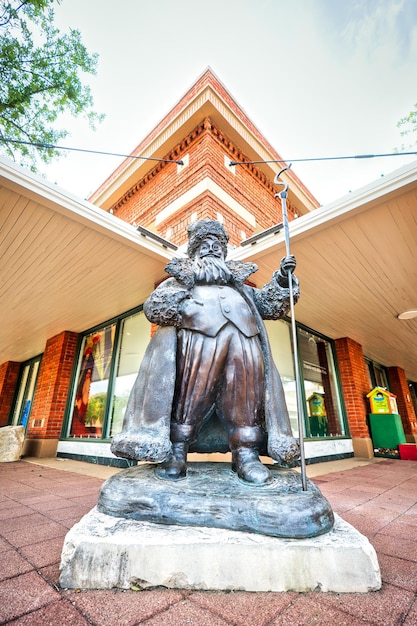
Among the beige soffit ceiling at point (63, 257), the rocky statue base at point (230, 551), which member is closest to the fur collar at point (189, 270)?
the rocky statue base at point (230, 551)

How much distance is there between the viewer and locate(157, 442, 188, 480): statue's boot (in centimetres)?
142

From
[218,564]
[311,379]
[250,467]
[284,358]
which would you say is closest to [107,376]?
[284,358]

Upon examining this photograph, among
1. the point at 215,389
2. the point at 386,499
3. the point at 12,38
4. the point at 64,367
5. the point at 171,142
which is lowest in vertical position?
the point at 386,499

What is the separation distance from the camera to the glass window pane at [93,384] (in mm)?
5715

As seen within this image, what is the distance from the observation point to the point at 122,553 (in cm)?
107

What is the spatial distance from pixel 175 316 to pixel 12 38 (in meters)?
7.44

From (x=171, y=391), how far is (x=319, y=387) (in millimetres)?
5686

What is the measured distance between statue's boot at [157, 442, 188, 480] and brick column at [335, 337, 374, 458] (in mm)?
6102

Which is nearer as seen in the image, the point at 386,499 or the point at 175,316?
the point at 175,316

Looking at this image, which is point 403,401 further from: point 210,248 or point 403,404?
point 210,248

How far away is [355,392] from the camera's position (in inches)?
259

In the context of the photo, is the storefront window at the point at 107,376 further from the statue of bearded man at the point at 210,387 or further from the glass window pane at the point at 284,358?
the statue of bearded man at the point at 210,387

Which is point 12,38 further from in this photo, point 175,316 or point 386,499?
point 386,499

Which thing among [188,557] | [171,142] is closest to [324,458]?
[188,557]
